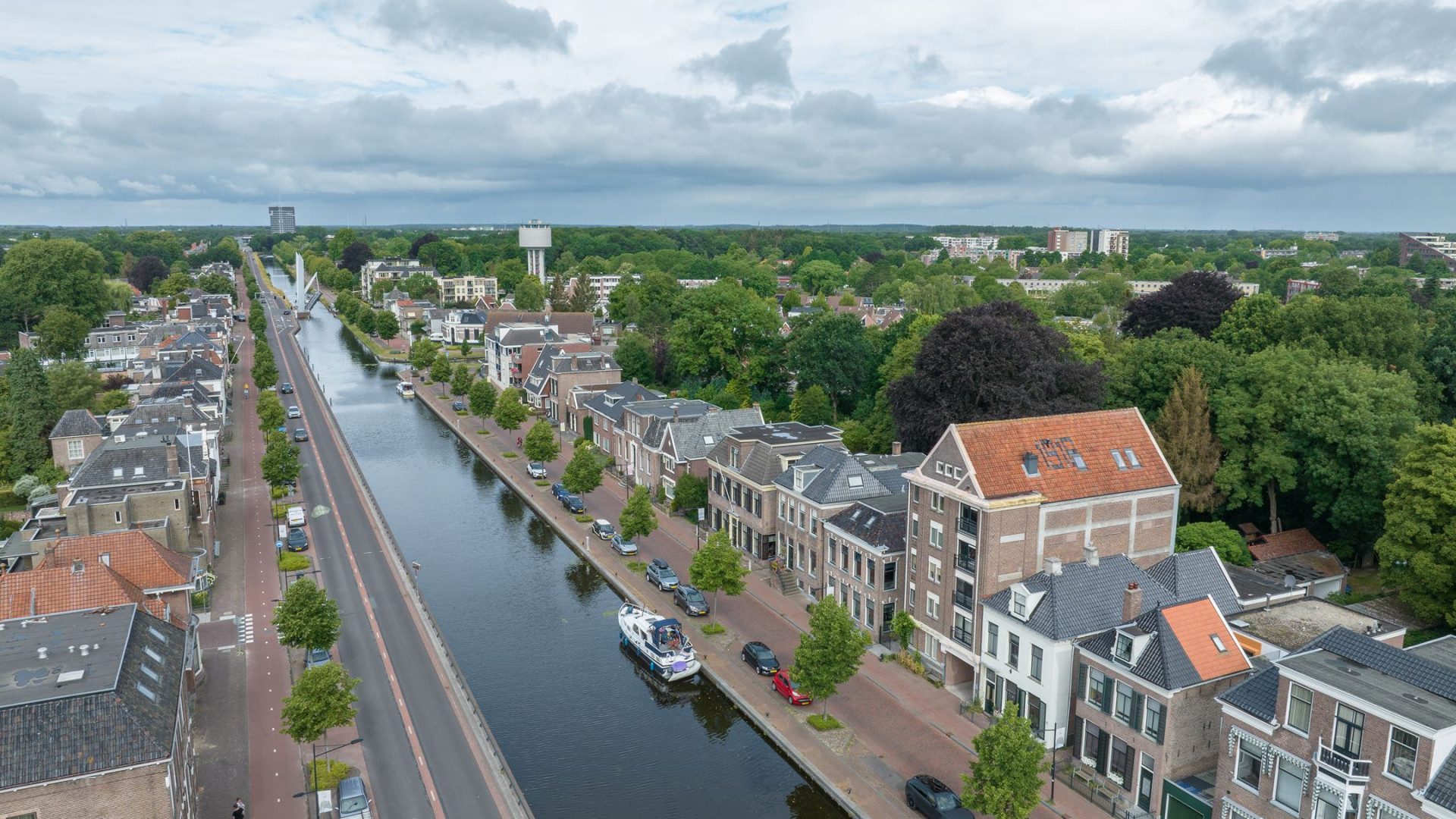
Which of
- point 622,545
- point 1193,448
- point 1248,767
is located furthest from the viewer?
point 622,545

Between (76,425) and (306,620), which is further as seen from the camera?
(76,425)

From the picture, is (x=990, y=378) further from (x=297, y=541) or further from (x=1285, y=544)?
(x=297, y=541)

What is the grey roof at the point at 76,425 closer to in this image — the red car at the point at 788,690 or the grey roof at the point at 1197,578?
the red car at the point at 788,690

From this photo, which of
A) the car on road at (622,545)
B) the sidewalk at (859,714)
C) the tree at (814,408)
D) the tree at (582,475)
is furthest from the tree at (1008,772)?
the tree at (814,408)

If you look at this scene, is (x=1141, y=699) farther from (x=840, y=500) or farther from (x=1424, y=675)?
(x=840, y=500)

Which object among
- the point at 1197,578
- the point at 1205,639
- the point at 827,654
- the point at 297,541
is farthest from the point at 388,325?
the point at 1205,639

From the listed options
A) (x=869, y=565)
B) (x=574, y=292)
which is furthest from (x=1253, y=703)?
(x=574, y=292)
